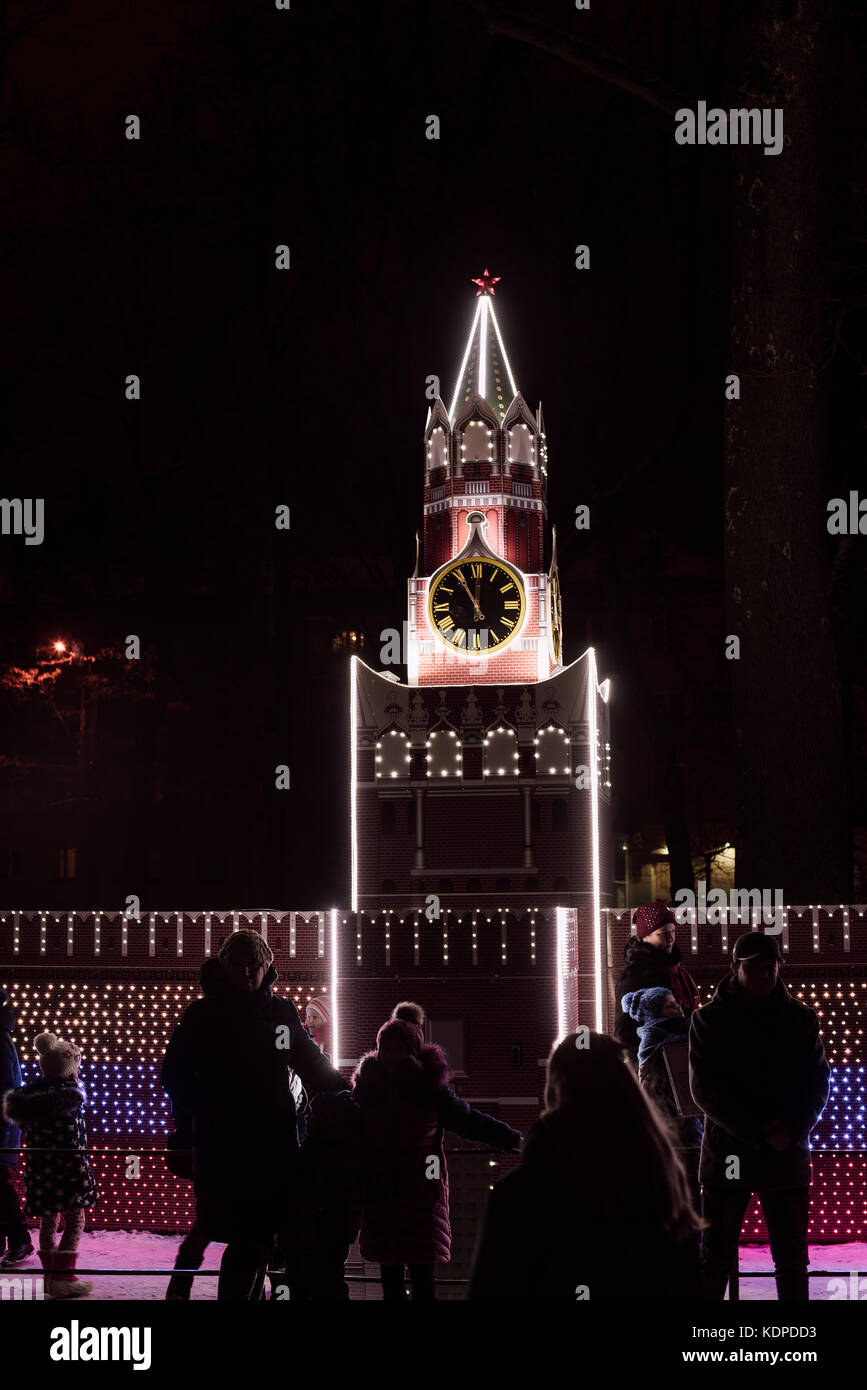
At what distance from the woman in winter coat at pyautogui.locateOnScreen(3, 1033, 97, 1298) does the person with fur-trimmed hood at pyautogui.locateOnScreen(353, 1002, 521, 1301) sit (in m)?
3.47

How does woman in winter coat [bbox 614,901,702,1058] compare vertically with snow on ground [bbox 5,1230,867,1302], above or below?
above

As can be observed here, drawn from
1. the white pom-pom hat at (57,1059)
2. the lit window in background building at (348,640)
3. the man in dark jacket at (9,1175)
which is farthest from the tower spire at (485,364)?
the lit window in background building at (348,640)

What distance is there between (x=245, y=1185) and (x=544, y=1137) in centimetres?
365

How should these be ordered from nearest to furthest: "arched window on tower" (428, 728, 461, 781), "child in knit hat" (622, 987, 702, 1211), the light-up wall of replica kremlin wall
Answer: "child in knit hat" (622, 987, 702, 1211)
the light-up wall of replica kremlin wall
"arched window on tower" (428, 728, 461, 781)

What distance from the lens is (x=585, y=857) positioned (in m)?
18.0

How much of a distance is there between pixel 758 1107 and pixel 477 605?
10.7 meters

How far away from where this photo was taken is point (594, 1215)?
459 centimetres

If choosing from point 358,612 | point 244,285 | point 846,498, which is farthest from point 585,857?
point 358,612

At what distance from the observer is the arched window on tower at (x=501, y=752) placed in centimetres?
1822

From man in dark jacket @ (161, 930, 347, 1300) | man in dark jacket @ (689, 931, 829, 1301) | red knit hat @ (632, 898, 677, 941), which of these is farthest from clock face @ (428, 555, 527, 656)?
man in dark jacket @ (161, 930, 347, 1300)

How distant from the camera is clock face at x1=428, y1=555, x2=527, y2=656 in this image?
18.8 metres

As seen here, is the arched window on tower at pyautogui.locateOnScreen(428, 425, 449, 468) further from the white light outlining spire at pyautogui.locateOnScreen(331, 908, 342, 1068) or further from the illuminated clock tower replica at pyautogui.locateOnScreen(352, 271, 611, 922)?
the white light outlining spire at pyautogui.locateOnScreen(331, 908, 342, 1068)

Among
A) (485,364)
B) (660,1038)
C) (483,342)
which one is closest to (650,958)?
(660,1038)
